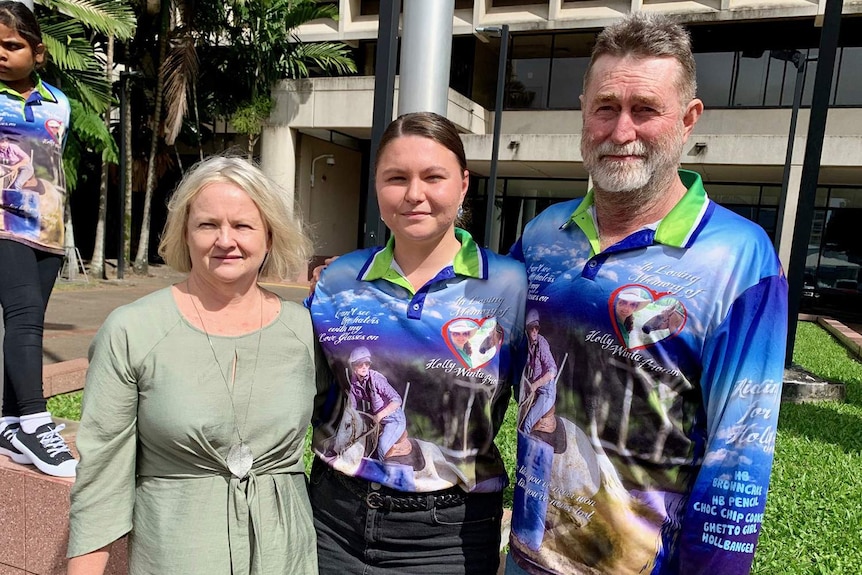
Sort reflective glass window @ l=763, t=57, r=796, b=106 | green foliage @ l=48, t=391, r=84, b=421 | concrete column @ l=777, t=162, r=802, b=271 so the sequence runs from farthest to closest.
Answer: reflective glass window @ l=763, t=57, r=796, b=106 → concrete column @ l=777, t=162, r=802, b=271 → green foliage @ l=48, t=391, r=84, b=421

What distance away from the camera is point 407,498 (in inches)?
74.4

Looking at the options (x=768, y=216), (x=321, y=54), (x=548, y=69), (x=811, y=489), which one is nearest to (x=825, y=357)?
(x=811, y=489)

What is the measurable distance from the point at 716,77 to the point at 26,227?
20.1 m

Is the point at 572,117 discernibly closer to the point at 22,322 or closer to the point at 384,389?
the point at 22,322

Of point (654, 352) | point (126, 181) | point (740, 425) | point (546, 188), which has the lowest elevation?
point (740, 425)

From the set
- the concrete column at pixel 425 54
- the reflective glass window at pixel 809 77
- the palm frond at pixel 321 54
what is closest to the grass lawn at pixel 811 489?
the concrete column at pixel 425 54

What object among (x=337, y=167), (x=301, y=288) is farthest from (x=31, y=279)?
(x=337, y=167)

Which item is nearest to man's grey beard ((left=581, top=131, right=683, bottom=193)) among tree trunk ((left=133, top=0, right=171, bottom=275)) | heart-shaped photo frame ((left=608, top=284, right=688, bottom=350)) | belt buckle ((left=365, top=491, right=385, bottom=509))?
heart-shaped photo frame ((left=608, top=284, right=688, bottom=350))

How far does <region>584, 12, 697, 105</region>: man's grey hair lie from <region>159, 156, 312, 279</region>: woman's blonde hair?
40.0 inches

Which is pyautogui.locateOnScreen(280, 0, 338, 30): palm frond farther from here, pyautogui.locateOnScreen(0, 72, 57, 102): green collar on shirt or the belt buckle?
Answer: the belt buckle

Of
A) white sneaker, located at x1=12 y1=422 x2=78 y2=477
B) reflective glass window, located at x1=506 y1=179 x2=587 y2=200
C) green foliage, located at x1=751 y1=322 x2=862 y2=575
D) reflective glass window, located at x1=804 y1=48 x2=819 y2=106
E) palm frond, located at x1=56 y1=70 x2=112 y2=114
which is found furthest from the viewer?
reflective glass window, located at x1=506 y1=179 x2=587 y2=200

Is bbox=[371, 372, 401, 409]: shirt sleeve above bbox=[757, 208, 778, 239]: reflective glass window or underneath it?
underneath

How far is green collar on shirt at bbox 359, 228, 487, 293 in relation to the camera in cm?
191

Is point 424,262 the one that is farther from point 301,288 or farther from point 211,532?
point 301,288
